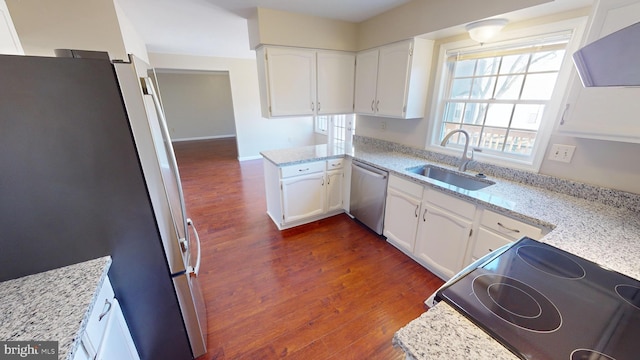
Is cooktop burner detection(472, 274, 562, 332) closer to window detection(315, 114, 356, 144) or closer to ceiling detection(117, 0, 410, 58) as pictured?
ceiling detection(117, 0, 410, 58)

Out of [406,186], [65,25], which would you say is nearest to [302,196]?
[406,186]

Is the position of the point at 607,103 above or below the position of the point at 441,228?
above

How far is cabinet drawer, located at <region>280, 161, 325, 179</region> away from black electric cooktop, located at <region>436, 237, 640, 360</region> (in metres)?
1.99

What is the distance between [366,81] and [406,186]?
147 centimetres

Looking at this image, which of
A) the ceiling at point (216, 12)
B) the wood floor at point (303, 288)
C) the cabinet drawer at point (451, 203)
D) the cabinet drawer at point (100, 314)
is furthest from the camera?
the ceiling at point (216, 12)

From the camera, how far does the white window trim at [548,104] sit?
1578 millimetres

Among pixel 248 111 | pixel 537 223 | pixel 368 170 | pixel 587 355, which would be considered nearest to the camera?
pixel 587 355

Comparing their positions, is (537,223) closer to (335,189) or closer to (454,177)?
(454,177)

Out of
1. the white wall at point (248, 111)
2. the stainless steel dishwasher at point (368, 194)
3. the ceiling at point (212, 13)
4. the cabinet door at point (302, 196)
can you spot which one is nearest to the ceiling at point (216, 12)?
the ceiling at point (212, 13)

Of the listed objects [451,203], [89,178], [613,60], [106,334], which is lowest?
[106,334]

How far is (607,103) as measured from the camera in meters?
1.27

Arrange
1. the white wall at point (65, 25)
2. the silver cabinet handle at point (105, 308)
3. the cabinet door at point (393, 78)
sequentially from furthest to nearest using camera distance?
the cabinet door at point (393, 78), the white wall at point (65, 25), the silver cabinet handle at point (105, 308)

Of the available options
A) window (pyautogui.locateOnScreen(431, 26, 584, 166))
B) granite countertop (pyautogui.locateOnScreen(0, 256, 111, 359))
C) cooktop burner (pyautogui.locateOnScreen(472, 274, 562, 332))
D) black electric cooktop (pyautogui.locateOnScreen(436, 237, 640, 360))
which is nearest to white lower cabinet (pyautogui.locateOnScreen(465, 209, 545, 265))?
black electric cooktop (pyautogui.locateOnScreen(436, 237, 640, 360))

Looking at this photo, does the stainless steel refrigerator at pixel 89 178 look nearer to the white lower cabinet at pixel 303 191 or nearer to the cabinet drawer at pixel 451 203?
the white lower cabinet at pixel 303 191
